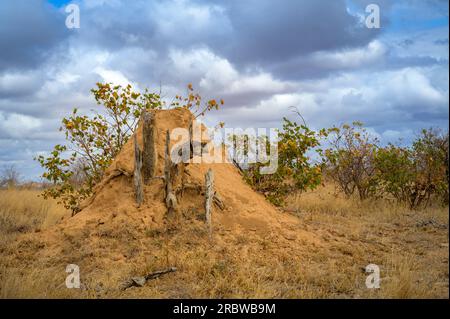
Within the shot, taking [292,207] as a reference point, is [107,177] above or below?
above

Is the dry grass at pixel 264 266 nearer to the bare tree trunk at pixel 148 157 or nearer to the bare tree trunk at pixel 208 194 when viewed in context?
the bare tree trunk at pixel 208 194

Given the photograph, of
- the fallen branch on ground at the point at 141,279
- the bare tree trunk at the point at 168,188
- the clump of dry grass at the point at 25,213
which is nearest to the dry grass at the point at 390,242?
the fallen branch on ground at the point at 141,279

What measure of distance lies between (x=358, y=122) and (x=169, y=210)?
8.68 meters

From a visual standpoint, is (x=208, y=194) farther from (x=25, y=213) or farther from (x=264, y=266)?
(x=25, y=213)

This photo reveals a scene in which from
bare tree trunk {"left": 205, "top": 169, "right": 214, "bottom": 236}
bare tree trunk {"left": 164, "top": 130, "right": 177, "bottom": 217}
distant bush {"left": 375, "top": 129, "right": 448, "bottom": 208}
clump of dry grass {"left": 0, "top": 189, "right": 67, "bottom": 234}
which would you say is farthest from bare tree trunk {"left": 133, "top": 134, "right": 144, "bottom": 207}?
distant bush {"left": 375, "top": 129, "right": 448, "bottom": 208}

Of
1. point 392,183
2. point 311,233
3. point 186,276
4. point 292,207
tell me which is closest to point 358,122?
point 392,183

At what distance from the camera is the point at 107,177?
29.7 ft

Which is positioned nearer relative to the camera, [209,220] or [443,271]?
[443,271]

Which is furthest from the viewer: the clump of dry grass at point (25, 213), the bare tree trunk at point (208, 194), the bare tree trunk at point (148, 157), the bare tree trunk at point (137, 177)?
the clump of dry grass at point (25, 213)

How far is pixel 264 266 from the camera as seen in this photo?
6.92m

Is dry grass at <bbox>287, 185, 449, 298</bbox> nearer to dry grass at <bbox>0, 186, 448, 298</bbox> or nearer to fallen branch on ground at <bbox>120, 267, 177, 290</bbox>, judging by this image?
dry grass at <bbox>0, 186, 448, 298</bbox>

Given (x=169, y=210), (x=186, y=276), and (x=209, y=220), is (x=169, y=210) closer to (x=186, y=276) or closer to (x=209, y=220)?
(x=209, y=220)

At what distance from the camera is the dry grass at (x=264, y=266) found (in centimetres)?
582
